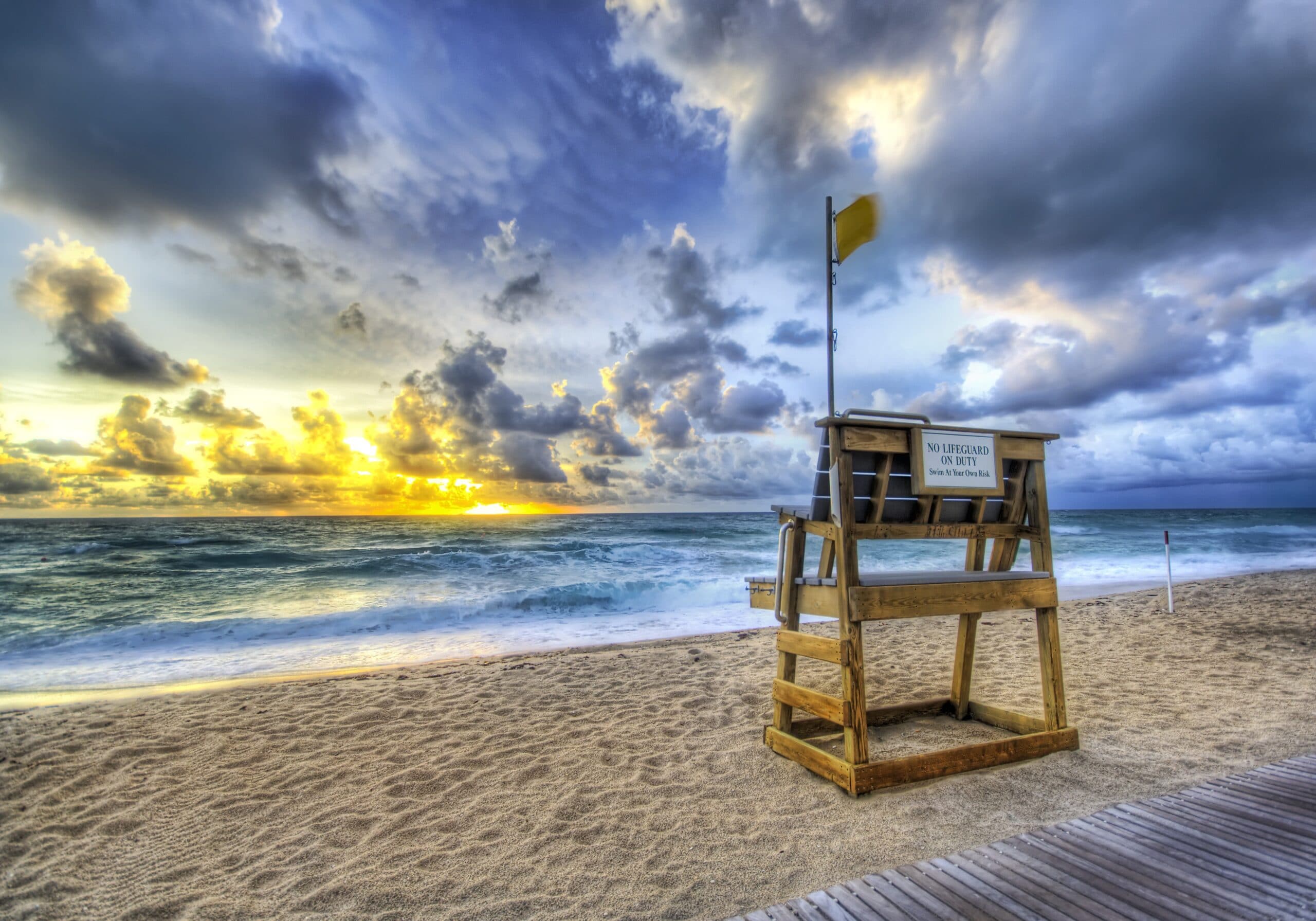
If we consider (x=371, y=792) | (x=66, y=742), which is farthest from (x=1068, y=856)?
(x=66, y=742)

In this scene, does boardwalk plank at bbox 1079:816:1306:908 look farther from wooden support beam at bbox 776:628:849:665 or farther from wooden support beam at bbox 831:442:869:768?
wooden support beam at bbox 776:628:849:665

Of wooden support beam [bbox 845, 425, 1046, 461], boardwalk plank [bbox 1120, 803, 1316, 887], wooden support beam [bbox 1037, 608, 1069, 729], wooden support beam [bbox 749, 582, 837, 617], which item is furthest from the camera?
wooden support beam [bbox 1037, 608, 1069, 729]

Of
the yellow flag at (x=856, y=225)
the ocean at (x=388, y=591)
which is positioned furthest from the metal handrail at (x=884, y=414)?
the ocean at (x=388, y=591)

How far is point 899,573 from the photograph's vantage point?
354 cm

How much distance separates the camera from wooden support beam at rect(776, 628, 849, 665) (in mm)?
3324

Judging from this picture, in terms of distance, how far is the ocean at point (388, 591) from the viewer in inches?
365

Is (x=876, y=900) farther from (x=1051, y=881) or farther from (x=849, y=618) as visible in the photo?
(x=849, y=618)

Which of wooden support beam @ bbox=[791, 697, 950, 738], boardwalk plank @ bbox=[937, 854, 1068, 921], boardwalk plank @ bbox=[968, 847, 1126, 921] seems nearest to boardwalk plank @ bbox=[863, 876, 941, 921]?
boardwalk plank @ bbox=[937, 854, 1068, 921]

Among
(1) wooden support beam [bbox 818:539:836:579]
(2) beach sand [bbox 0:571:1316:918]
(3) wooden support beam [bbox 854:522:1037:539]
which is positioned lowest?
(2) beach sand [bbox 0:571:1316:918]

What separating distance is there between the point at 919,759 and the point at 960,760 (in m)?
0.33

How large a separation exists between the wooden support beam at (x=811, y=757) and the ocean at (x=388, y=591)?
556 centimetres


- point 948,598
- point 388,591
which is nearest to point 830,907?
point 948,598

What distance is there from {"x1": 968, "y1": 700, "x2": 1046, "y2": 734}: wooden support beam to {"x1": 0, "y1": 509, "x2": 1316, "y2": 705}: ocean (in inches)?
228

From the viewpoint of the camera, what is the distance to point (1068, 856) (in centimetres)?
248
